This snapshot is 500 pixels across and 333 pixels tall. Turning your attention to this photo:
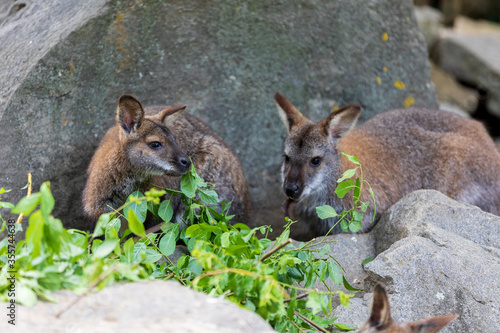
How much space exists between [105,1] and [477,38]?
9.48 m

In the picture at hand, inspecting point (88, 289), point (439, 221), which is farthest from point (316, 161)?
point (88, 289)

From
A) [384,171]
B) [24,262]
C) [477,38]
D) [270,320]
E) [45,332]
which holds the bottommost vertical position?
[477,38]

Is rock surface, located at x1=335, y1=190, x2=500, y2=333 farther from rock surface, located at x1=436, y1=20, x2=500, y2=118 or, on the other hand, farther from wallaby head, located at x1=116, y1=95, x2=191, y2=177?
rock surface, located at x1=436, y1=20, x2=500, y2=118

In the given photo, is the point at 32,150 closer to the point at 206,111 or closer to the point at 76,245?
the point at 206,111

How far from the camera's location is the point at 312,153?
5582mm

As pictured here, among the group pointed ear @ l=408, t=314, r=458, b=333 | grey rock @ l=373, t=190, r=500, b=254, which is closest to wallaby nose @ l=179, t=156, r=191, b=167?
grey rock @ l=373, t=190, r=500, b=254

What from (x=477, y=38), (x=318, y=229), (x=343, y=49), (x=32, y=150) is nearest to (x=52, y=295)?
(x=32, y=150)

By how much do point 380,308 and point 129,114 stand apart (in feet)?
9.29

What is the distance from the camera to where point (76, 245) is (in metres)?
3.22

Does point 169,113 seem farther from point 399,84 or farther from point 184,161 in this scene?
point 399,84

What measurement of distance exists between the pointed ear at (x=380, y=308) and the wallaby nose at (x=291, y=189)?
2.43 metres

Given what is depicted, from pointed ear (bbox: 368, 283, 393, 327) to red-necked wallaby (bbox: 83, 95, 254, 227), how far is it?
2.31 metres

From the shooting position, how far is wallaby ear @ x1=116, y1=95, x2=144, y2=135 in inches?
190

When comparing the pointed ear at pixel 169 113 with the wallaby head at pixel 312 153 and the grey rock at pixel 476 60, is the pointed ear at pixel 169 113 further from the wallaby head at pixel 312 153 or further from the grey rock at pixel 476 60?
the grey rock at pixel 476 60
